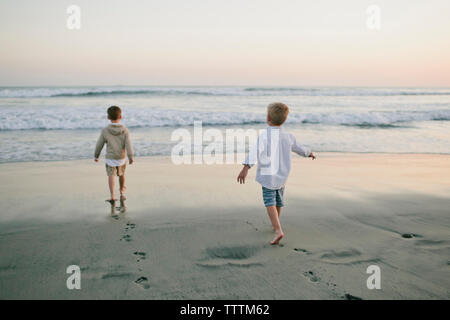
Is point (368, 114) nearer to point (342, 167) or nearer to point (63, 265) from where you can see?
point (342, 167)

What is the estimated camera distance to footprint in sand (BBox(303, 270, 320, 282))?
2.66 metres

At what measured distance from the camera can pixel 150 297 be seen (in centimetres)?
240

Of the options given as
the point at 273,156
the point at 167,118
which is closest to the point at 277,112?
the point at 273,156

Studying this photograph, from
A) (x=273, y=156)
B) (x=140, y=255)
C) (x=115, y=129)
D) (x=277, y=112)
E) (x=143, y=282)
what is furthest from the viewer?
(x=115, y=129)

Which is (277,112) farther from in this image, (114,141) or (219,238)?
(114,141)

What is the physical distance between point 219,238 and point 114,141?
2.37m

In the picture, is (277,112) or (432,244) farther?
(277,112)

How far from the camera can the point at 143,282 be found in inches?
101

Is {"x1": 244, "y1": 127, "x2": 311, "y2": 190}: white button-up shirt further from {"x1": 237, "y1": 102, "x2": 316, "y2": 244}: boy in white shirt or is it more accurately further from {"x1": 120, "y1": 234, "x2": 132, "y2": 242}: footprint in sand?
{"x1": 120, "y1": 234, "x2": 132, "y2": 242}: footprint in sand

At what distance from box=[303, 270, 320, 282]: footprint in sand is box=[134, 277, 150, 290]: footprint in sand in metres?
1.27

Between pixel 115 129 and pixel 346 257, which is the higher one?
pixel 115 129

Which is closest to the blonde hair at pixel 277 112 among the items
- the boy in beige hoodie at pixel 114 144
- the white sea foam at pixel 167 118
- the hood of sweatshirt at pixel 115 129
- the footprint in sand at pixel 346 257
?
the footprint in sand at pixel 346 257

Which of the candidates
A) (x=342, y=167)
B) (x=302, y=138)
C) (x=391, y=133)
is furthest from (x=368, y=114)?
(x=342, y=167)
